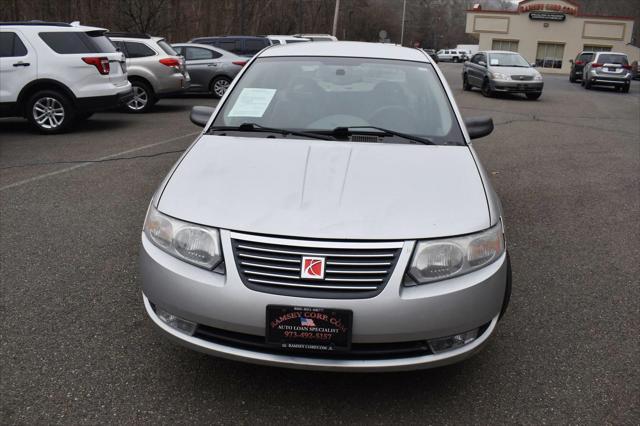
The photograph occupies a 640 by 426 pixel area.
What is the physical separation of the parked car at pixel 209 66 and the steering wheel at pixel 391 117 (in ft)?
41.1

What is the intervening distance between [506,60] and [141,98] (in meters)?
12.3

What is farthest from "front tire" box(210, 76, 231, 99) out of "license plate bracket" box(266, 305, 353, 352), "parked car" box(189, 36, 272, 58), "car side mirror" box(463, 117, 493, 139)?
"license plate bracket" box(266, 305, 353, 352)

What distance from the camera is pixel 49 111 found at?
32.4 ft

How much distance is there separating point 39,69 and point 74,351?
793 centimetres

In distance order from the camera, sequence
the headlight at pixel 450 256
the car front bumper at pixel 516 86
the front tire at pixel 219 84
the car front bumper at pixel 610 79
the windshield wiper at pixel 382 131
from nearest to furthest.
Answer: the headlight at pixel 450 256 → the windshield wiper at pixel 382 131 → the front tire at pixel 219 84 → the car front bumper at pixel 516 86 → the car front bumper at pixel 610 79

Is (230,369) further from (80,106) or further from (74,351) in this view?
(80,106)

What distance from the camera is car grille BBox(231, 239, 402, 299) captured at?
2.41 m

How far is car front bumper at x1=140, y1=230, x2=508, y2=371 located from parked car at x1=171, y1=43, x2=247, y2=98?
547 inches

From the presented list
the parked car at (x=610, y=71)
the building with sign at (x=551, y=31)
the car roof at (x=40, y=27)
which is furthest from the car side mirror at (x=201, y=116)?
the building with sign at (x=551, y=31)

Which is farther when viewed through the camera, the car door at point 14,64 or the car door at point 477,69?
the car door at point 477,69

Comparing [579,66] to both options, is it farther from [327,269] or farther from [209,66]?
[327,269]

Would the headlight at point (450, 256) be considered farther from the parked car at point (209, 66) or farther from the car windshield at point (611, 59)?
the car windshield at point (611, 59)

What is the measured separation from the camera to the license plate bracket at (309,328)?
2.38 meters

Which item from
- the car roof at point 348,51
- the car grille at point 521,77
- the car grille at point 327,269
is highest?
the car roof at point 348,51
